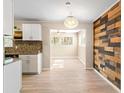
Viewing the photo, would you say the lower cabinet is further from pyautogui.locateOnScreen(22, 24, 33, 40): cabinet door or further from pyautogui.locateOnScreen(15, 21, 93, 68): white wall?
pyautogui.locateOnScreen(15, 21, 93, 68): white wall

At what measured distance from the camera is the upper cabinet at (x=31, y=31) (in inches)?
283

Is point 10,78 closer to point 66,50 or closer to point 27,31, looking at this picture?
point 27,31

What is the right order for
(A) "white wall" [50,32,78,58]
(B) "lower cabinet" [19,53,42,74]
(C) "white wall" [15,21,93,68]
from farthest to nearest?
(A) "white wall" [50,32,78,58], (C) "white wall" [15,21,93,68], (B) "lower cabinet" [19,53,42,74]

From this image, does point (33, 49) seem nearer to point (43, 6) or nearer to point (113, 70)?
point (43, 6)

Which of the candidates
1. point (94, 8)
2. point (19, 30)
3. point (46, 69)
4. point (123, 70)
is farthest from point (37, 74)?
point (123, 70)

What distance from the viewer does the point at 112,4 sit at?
487 cm

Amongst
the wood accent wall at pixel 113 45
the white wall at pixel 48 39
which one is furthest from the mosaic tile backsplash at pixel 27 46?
the wood accent wall at pixel 113 45

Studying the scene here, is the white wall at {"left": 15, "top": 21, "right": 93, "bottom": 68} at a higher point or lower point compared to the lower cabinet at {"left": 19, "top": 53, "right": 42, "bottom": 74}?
higher

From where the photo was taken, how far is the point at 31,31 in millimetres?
7223

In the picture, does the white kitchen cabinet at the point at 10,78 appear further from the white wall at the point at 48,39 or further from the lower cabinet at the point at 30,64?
the white wall at the point at 48,39

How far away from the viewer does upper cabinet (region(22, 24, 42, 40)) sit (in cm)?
720

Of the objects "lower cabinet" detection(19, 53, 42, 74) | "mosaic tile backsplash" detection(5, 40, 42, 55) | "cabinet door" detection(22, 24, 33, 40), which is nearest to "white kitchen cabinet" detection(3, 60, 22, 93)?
"lower cabinet" detection(19, 53, 42, 74)

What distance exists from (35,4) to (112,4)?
2.29 metres

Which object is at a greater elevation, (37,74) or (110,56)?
(110,56)
